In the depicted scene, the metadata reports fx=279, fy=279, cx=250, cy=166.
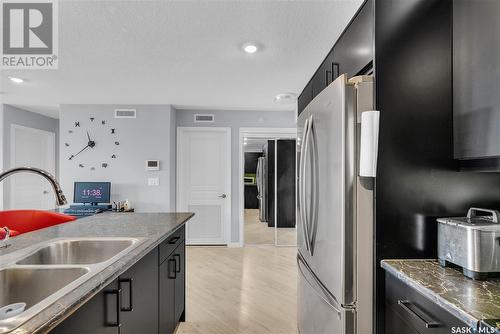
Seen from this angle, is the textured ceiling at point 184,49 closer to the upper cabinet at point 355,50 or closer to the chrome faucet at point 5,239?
the upper cabinet at point 355,50

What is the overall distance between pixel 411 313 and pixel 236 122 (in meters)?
4.12

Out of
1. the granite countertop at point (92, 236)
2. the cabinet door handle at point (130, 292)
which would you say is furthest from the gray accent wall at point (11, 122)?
the cabinet door handle at point (130, 292)

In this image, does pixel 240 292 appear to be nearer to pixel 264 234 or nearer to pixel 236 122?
pixel 264 234

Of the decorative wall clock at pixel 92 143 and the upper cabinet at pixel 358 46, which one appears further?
the decorative wall clock at pixel 92 143

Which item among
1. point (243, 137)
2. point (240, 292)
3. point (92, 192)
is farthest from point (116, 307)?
point (243, 137)

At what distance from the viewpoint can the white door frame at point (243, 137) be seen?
4.80 metres

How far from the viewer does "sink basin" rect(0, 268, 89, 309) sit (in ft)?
3.75

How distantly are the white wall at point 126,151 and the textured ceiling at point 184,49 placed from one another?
470 millimetres

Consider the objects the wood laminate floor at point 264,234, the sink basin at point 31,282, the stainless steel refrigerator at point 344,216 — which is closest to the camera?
the sink basin at point 31,282

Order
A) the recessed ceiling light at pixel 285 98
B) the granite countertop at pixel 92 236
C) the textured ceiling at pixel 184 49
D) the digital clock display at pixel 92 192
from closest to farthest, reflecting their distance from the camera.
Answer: the granite countertop at pixel 92 236 < the textured ceiling at pixel 184 49 < the recessed ceiling light at pixel 285 98 < the digital clock display at pixel 92 192

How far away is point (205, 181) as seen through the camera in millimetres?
4852

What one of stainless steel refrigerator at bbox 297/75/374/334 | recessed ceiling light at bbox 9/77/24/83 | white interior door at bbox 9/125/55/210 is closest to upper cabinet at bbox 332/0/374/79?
stainless steel refrigerator at bbox 297/75/374/334

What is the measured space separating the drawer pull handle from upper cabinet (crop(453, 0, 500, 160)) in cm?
66

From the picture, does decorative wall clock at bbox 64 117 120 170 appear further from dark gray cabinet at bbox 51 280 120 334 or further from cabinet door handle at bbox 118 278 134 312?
dark gray cabinet at bbox 51 280 120 334
